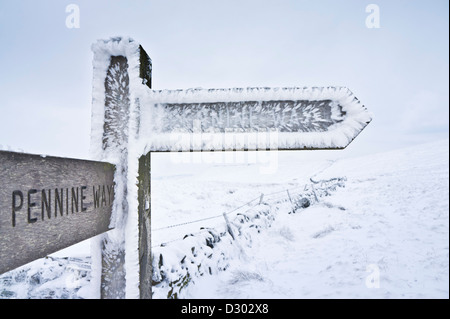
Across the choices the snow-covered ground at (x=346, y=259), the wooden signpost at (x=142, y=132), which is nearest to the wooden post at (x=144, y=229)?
the wooden signpost at (x=142, y=132)

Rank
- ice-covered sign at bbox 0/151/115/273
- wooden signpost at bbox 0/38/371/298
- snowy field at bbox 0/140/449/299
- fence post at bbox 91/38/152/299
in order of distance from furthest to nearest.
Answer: snowy field at bbox 0/140/449/299 < fence post at bbox 91/38/152/299 < wooden signpost at bbox 0/38/371/298 < ice-covered sign at bbox 0/151/115/273

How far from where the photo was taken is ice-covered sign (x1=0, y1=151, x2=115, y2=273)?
0.66 meters

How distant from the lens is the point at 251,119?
3.61 ft

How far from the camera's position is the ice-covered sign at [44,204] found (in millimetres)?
664

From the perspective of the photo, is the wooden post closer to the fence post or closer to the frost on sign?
the fence post

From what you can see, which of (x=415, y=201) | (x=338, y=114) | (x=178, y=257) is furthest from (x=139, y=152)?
(x=415, y=201)

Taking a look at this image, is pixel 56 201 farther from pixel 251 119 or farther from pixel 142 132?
pixel 251 119

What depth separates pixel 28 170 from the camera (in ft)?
2.37

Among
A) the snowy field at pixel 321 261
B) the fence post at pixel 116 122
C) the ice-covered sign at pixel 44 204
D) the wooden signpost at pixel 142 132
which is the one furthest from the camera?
the snowy field at pixel 321 261

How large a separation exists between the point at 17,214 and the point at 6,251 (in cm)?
10

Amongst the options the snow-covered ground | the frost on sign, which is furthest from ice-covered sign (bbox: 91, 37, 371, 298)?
the snow-covered ground

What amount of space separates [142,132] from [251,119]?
514 mm

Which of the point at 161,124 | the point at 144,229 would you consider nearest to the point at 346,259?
the point at 144,229

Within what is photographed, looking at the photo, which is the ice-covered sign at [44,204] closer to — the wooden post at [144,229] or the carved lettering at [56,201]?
the carved lettering at [56,201]
